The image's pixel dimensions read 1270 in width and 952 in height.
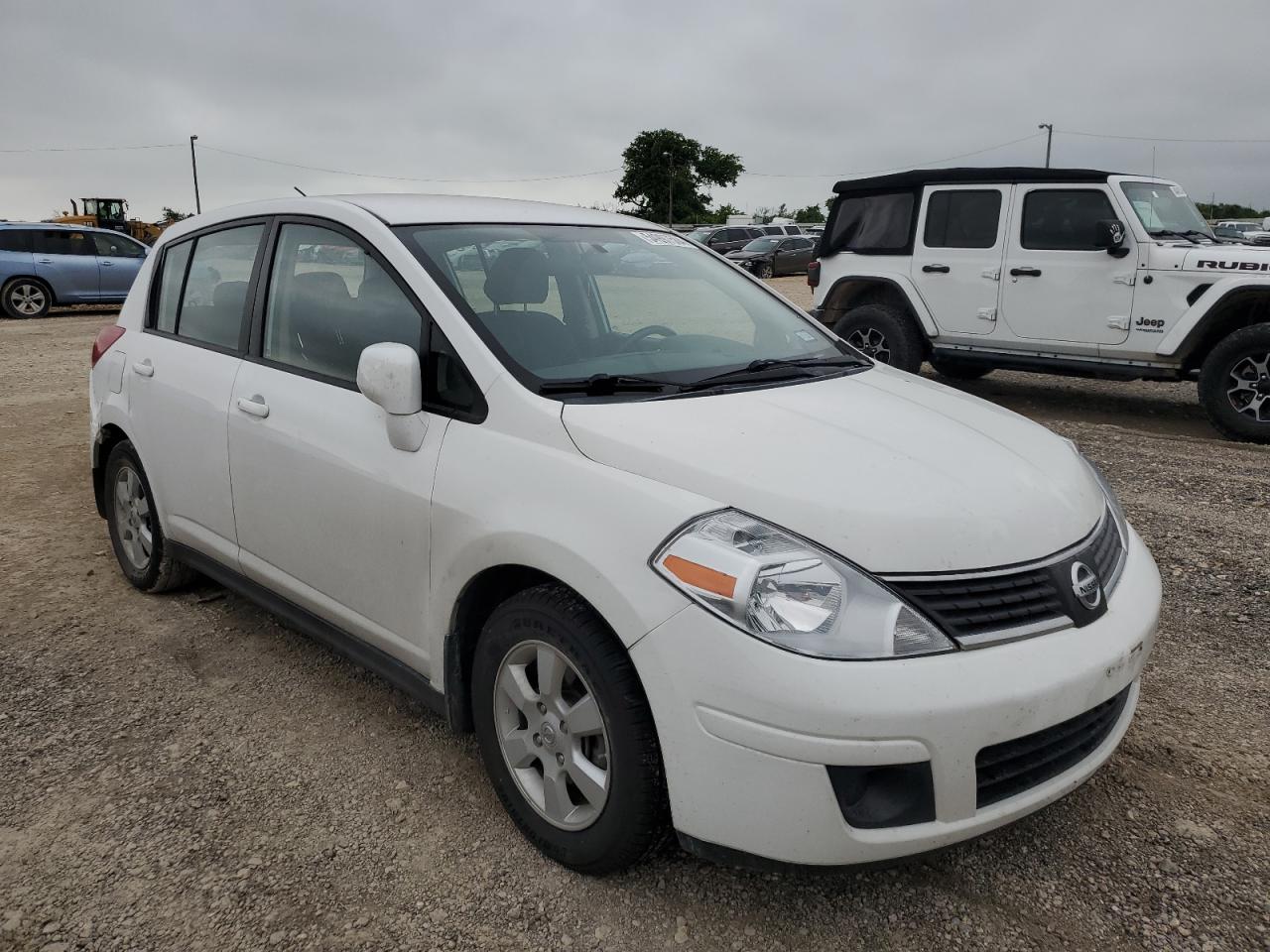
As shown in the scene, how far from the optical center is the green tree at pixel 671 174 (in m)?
86.4

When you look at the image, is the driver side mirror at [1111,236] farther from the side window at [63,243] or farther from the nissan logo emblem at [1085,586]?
the side window at [63,243]

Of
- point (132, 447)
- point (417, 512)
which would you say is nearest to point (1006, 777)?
point (417, 512)

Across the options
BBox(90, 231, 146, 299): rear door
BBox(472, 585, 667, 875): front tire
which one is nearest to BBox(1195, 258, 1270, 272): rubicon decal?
BBox(472, 585, 667, 875): front tire

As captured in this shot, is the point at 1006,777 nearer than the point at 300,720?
Yes

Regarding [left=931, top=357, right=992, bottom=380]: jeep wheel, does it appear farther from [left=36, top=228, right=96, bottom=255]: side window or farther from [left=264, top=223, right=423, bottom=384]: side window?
[left=36, top=228, right=96, bottom=255]: side window

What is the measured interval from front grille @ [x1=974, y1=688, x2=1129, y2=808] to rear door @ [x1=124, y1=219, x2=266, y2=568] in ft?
8.70

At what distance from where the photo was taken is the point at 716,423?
8.18 ft

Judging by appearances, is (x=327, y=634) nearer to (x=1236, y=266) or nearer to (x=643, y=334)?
(x=643, y=334)

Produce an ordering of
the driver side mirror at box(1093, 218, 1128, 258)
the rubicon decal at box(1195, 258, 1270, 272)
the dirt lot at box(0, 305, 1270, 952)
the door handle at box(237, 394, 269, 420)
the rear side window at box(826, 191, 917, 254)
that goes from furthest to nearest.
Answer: the rear side window at box(826, 191, 917, 254)
the driver side mirror at box(1093, 218, 1128, 258)
the rubicon decal at box(1195, 258, 1270, 272)
the door handle at box(237, 394, 269, 420)
the dirt lot at box(0, 305, 1270, 952)

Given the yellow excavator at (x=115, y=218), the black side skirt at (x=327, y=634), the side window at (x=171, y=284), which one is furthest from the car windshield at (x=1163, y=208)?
the yellow excavator at (x=115, y=218)

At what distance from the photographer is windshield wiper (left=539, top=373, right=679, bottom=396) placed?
2.61 meters

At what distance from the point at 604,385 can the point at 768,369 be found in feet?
2.00

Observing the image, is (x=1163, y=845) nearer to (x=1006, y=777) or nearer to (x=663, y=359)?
(x=1006, y=777)

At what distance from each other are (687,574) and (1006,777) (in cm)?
82
